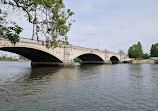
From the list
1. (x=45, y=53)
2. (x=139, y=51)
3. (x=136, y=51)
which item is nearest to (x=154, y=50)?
(x=139, y=51)

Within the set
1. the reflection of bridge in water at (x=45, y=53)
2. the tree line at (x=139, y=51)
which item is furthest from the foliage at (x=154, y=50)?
the reflection of bridge in water at (x=45, y=53)

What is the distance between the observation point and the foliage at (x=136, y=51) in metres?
115

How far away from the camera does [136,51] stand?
11694cm

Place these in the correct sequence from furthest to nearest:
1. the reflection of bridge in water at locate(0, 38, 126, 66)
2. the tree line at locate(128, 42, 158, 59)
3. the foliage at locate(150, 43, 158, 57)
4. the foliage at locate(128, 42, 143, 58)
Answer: the foliage at locate(128, 42, 143, 58) → the tree line at locate(128, 42, 158, 59) → the foliage at locate(150, 43, 158, 57) → the reflection of bridge in water at locate(0, 38, 126, 66)

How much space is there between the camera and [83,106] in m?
8.56

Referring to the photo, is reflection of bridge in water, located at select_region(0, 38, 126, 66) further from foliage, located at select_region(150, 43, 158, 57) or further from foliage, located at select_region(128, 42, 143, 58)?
foliage, located at select_region(150, 43, 158, 57)

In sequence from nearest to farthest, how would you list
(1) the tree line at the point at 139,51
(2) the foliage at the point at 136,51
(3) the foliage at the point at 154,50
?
1. (3) the foliage at the point at 154,50
2. (1) the tree line at the point at 139,51
3. (2) the foliage at the point at 136,51

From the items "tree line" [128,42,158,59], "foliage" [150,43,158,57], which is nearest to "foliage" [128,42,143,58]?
"tree line" [128,42,158,59]

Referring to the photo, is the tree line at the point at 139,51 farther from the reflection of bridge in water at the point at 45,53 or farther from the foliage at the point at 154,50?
the reflection of bridge in water at the point at 45,53

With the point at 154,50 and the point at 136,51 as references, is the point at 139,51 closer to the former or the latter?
the point at 136,51

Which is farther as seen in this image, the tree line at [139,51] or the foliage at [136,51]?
the foliage at [136,51]

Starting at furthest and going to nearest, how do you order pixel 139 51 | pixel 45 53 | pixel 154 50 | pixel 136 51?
pixel 136 51
pixel 154 50
pixel 139 51
pixel 45 53

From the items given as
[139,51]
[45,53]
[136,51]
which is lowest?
[45,53]

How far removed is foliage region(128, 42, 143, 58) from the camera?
378 feet
